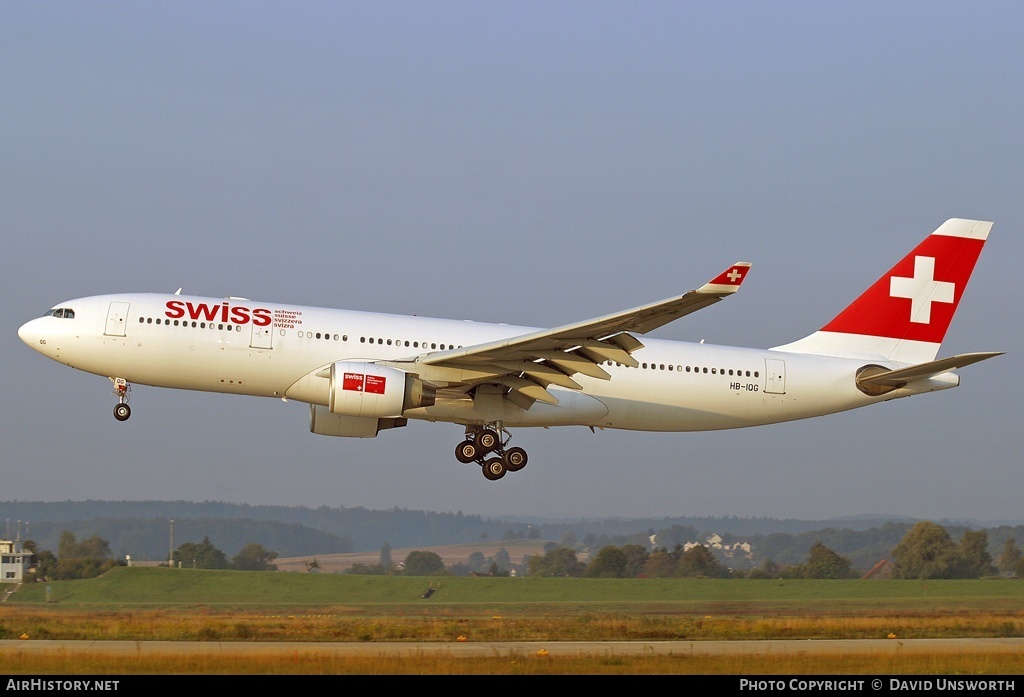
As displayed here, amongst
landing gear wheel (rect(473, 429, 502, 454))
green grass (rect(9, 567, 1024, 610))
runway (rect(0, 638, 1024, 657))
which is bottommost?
runway (rect(0, 638, 1024, 657))

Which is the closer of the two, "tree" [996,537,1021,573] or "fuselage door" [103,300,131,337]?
"fuselage door" [103,300,131,337]

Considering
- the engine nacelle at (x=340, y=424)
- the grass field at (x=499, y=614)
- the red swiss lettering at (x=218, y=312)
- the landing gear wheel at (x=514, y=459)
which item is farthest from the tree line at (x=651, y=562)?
the red swiss lettering at (x=218, y=312)

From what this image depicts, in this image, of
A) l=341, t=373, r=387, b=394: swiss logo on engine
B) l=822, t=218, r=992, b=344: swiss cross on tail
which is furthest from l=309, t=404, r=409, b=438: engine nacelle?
l=822, t=218, r=992, b=344: swiss cross on tail

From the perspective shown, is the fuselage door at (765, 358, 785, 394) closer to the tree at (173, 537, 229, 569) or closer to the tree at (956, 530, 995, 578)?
the tree at (956, 530, 995, 578)

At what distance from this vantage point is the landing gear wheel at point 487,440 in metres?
31.1

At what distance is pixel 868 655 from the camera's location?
21.5 meters

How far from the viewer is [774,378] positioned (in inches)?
1261

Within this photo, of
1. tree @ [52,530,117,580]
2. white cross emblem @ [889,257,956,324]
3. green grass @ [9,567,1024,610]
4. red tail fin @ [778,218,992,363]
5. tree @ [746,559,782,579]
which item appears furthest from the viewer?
tree @ [746,559,782,579]

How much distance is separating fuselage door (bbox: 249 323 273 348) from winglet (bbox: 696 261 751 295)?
10.6m

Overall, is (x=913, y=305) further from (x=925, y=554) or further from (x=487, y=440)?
(x=487, y=440)

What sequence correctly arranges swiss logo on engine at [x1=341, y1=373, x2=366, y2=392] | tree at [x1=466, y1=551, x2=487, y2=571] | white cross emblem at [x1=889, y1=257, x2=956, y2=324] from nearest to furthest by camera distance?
1. swiss logo on engine at [x1=341, y1=373, x2=366, y2=392]
2. white cross emblem at [x1=889, y1=257, x2=956, y2=324]
3. tree at [x1=466, y1=551, x2=487, y2=571]

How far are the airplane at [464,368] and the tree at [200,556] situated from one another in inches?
464

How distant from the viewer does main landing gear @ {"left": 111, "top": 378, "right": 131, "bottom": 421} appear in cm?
2984
